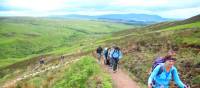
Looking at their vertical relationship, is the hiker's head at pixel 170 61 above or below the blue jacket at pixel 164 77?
above

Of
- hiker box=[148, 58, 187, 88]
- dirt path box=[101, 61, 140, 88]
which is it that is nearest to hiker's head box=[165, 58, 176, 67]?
hiker box=[148, 58, 187, 88]

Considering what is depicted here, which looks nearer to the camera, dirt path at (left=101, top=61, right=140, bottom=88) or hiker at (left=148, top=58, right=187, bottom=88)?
hiker at (left=148, top=58, right=187, bottom=88)

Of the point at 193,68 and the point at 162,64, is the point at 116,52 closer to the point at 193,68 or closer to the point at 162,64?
the point at 193,68

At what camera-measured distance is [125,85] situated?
23719mm

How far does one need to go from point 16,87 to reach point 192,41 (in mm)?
20068

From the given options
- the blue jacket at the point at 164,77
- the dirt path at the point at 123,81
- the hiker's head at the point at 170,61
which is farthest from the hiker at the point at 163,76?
the dirt path at the point at 123,81

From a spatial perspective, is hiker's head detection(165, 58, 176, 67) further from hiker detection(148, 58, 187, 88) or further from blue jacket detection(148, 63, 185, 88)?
blue jacket detection(148, 63, 185, 88)

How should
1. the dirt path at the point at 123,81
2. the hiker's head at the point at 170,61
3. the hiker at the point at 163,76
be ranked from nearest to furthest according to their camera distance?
the hiker's head at the point at 170,61
the hiker at the point at 163,76
the dirt path at the point at 123,81

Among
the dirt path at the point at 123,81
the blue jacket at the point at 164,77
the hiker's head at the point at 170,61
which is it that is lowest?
the dirt path at the point at 123,81

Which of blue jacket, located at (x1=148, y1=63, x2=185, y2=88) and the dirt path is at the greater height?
blue jacket, located at (x1=148, y1=63, x2=185, y2=88)

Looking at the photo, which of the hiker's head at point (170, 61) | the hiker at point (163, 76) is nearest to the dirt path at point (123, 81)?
the hiker at point (163, 76)

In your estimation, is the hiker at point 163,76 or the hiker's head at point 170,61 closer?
the hiker's head at point 170,61

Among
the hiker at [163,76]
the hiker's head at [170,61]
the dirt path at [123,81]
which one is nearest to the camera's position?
the hiker's head at [170,61]

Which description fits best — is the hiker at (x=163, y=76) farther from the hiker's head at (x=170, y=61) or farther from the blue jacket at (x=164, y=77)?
the hiker's head at (x=170, y=61)
